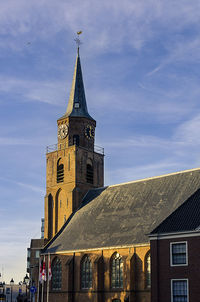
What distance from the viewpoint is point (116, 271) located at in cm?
4538

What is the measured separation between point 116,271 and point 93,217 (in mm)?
9192

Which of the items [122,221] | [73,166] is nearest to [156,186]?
[122,221]

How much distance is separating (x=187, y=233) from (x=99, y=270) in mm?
15515

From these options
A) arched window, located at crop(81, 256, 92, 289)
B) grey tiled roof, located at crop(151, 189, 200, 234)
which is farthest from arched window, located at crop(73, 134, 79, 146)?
grey tiled roof, located at crop(151, 189, 200, 234)

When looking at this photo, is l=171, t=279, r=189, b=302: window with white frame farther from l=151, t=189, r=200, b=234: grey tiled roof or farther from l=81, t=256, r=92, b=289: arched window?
l=81, t=256, r=92, b=289: arched window

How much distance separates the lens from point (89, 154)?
6166cm

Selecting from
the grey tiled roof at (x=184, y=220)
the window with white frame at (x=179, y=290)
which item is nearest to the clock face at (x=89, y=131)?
the grey tiled roof at (x=184, y=220)

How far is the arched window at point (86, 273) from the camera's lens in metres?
47.9

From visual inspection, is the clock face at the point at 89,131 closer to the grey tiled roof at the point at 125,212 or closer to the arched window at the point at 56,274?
the grey tiled roof at the point at 125,212

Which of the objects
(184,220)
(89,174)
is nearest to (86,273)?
(89,174)

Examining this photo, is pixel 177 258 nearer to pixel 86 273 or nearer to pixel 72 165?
pixel 86 273

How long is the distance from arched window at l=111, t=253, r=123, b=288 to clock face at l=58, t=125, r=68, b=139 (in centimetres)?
2226

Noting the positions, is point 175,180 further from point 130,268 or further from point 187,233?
point 187,233

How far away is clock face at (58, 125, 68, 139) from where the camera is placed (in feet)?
206
